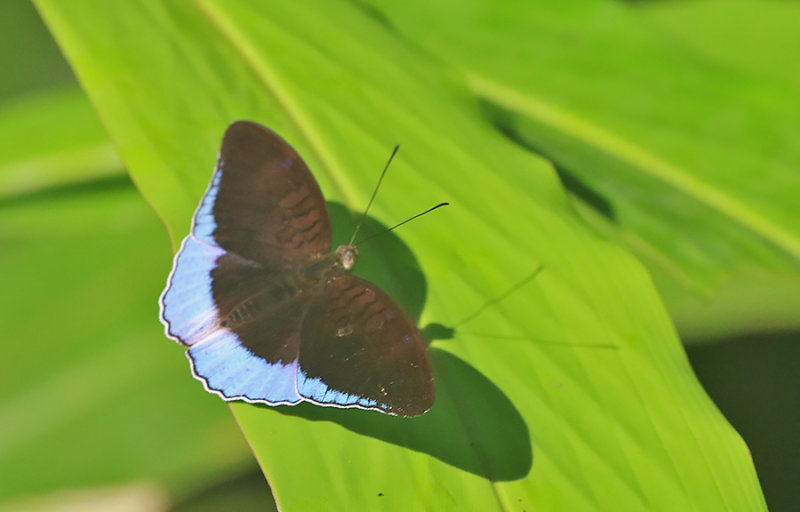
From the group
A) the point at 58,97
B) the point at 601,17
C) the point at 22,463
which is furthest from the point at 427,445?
the point at 58,97

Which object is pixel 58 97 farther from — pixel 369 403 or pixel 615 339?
pixel 615 339

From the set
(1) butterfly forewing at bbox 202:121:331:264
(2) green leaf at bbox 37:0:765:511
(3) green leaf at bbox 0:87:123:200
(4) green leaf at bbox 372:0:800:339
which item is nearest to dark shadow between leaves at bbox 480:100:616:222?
(4) green leaf at bbox 372:0:800:339

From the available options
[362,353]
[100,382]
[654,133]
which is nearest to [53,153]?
[100,382]

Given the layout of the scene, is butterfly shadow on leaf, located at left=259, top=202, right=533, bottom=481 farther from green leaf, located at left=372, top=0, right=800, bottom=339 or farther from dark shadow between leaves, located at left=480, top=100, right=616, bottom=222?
dark shadow between leaves, located at left=480, top=100, right=616, bottom=222

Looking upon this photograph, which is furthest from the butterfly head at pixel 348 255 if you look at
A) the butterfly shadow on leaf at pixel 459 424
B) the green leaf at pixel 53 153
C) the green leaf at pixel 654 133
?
the green leaf at pixel 53 153

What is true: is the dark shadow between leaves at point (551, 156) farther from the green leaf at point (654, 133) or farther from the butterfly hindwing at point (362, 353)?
the butterfly hindwing at point (362, 353)

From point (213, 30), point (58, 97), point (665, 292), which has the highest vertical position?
point (58, 97)
